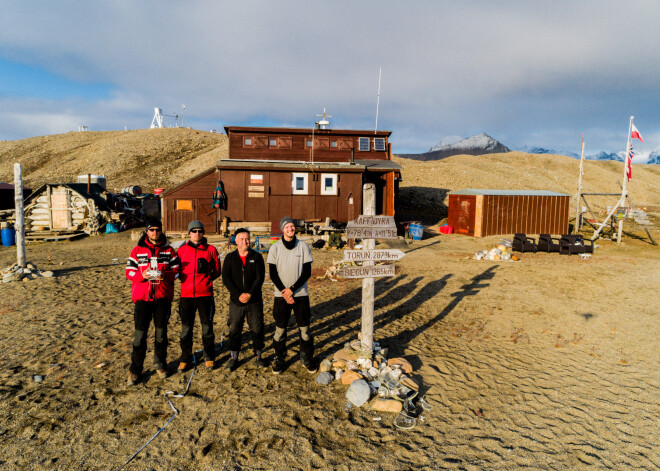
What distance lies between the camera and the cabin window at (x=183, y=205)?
2070 cm

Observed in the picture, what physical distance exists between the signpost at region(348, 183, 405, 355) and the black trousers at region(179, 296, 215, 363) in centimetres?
223

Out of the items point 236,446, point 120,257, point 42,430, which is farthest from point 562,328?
point 120,257

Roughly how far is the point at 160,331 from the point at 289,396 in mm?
2222

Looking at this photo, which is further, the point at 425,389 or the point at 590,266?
the point at 590,266

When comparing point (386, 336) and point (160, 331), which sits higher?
point (160, 331)

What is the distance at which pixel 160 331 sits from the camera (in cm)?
526

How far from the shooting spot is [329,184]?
69.6 ft

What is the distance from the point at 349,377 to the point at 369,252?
1986 mm

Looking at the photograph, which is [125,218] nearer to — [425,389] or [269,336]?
[269,336]

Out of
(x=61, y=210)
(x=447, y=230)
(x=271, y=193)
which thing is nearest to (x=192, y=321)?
(x=271, y=193)

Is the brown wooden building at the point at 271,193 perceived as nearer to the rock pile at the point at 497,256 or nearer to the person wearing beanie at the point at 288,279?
the rock pile at the point at 497,256

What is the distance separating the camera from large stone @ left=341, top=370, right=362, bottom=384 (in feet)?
17.3

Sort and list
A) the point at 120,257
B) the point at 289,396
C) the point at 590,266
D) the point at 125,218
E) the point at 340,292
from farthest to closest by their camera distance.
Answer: the point at 125,218 < the point at 120,257 < the point at 590,266 < the point at 340,292 < the point at 289,396

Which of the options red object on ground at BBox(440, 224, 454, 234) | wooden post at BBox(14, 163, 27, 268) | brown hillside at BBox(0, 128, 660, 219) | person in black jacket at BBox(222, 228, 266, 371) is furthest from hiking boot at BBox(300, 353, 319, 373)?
brown hillside at BBox(0, 128, 660, 219)
